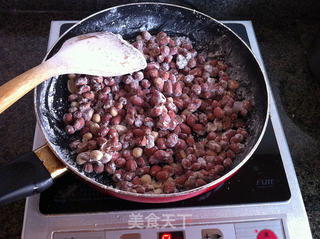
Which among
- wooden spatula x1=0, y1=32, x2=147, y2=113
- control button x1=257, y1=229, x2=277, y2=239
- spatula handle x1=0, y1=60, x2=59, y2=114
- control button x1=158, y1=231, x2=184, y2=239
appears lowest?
control button x1=257, y1=229, x2=277, y2=239

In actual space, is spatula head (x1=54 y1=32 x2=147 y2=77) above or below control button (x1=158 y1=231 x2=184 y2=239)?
above

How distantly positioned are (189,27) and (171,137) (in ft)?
1.30

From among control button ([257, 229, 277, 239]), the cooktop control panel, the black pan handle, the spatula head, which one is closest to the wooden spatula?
the spatula head

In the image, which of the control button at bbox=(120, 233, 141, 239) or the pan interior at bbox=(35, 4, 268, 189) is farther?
the pan interior at bbox=(35, 4, 268, 189)

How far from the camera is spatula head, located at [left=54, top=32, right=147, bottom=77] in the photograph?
0.79 metres

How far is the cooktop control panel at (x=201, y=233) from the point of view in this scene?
70 cm

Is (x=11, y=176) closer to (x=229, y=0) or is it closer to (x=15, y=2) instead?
(x=15, y=2)

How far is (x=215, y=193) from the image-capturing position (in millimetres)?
782

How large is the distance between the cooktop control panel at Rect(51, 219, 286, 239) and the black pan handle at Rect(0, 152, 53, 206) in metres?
0.13

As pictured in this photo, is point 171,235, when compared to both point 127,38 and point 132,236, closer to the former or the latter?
point 132,236

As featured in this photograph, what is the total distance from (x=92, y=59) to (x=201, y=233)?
505mm

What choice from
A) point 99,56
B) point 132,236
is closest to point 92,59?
point 99,56

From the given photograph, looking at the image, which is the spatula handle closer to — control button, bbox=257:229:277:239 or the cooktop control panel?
the cooktop control panel

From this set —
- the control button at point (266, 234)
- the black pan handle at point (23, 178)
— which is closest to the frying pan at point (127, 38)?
the black pan handle at point (23, 178)
